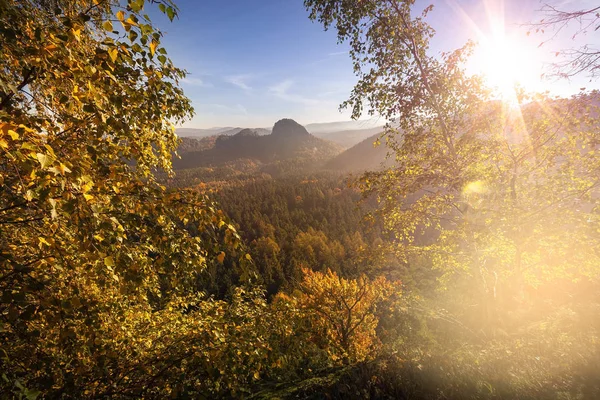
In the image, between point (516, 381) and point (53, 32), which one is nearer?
point (53, 32)

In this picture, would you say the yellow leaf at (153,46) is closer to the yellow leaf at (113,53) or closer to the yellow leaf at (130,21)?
the yellow leaf at (130,21)

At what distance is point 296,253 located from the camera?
3679 inches

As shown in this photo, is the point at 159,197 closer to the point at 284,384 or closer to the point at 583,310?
the point at 284,384

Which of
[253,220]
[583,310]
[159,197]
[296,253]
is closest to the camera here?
[159,197]

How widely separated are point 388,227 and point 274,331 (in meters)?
5.72

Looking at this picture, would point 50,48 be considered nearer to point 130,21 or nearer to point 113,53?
point 113,53

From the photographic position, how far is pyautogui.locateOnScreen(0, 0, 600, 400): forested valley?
257 cm

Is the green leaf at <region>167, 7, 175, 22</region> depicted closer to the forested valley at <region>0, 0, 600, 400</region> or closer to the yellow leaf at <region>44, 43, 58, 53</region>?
the forested valley at <region>0, 0, 600, 400</region>

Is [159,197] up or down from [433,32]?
down

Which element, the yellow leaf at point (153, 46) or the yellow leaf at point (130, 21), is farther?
the yellow leaf at point (153, 46)

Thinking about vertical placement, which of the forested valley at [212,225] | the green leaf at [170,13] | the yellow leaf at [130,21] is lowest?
the forested valley at [212,225]

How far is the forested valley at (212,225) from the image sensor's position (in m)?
2.57

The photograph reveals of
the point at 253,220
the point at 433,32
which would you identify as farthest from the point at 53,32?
the point at 253,220

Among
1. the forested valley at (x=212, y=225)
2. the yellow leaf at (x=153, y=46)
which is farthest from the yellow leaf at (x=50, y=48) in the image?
the yellow leaf at (x=153, y=46)
